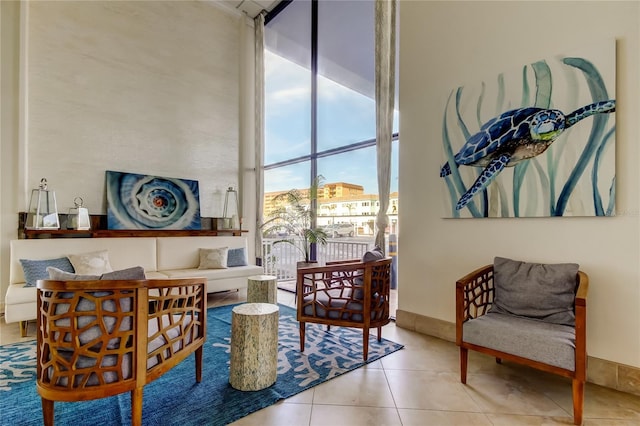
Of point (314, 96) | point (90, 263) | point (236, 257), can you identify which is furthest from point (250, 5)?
point (90, 263)

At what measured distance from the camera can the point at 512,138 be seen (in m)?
2.58

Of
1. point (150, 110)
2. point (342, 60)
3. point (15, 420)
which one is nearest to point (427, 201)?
point (342, 60)

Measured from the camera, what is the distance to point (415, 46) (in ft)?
10.8

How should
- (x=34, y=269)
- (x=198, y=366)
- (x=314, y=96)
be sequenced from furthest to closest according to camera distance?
(x=314, y=96) < (x=34, y=269) < (x=198, y=366)

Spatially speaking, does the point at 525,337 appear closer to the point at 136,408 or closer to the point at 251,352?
the point at 251,352

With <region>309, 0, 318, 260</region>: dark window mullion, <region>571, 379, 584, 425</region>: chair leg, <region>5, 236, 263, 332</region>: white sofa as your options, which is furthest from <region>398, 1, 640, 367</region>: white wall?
<region>5, 236, 263, 332</region>: white sofa

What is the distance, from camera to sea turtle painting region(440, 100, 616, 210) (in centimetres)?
233

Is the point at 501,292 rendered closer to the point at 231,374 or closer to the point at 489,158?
the point at 489,158

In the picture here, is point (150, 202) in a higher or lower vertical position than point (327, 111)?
lower

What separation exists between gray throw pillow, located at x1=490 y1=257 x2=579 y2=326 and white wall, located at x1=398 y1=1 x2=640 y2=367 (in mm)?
217

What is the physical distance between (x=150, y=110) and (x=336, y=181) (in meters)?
3.07

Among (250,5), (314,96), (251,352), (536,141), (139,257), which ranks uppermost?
(250,5)

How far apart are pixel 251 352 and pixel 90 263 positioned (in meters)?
2.63

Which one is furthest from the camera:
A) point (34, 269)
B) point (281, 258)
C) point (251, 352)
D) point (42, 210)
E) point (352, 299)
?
point (281, 258)
